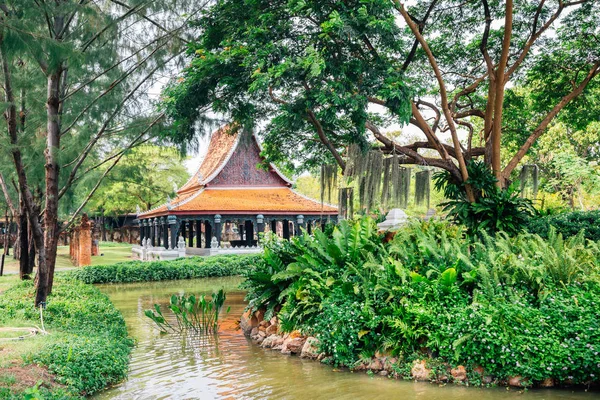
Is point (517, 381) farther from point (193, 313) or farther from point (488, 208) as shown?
point (193, 313)

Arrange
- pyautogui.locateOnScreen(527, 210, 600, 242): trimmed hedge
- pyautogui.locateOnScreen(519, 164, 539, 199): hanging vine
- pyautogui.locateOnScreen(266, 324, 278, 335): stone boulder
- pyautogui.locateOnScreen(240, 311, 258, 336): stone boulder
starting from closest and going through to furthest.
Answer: pyautogui.locateOnScreen(266, 324, 278, 335): stone boulder < pyautogui.locateOnScreen(240, 311, 258, 336): stone boulder < pyautogui.locateOnScreen(527, 210, 600, 242): trimmed hedge < pyautogui.locateOnScreen(519, 164, 539, 199): hanging vine

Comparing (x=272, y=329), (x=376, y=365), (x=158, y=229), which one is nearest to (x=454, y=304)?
(x=376, y=365)

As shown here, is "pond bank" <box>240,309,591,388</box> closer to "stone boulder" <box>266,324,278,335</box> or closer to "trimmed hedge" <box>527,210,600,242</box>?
"stone boulder" <box>266,324,278,335</box>

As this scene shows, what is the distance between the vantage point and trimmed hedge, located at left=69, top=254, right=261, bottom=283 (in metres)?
21.1

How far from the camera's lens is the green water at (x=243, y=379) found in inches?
253

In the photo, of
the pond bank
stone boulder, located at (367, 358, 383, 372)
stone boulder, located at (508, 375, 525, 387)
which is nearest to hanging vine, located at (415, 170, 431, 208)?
the pond bank

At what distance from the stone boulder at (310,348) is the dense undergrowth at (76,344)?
2520 mm

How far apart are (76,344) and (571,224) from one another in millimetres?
9619

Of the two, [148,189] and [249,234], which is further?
[148,189]

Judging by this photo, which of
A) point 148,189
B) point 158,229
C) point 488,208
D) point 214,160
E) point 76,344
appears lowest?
point 76,344

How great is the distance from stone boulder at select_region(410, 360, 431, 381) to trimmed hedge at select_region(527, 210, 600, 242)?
18.7 feet

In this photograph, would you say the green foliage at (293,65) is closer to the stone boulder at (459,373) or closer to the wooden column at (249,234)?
the stone boulder at (459,373)

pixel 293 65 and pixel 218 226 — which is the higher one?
pixel 293 65

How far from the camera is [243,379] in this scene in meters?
7.27
